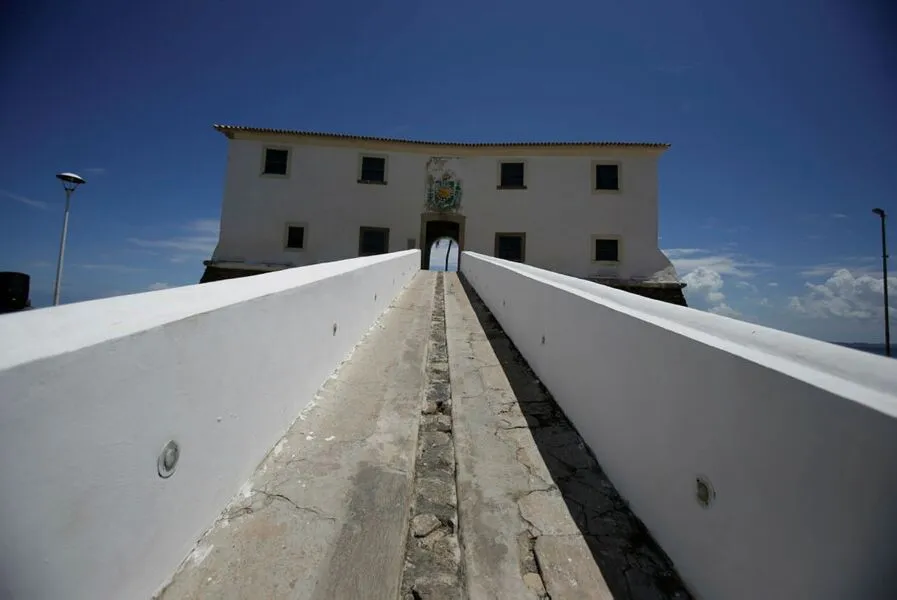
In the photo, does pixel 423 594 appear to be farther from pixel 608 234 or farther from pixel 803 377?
pixel 608 234

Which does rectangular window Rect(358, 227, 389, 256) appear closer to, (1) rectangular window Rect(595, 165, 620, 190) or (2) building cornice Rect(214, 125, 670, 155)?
(2) building cornice Rect(214, 125, 670, 155)

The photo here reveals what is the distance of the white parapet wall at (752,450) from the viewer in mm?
812

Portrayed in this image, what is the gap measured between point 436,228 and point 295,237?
6.68 meters

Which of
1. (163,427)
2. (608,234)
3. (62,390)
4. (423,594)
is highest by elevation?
(608,234)

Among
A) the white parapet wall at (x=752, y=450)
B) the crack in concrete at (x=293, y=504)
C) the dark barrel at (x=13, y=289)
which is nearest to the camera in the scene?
the white parapet wall at (x=752, y=450)

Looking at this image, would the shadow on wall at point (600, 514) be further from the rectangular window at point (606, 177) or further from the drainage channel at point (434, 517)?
the rectangular window at point (606, 177)

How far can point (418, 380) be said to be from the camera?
3230 millimetres

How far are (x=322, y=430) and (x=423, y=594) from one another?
4.03ft

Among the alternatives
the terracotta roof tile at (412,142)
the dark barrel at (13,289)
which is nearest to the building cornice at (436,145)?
the terracotta roof tile at (412,142)

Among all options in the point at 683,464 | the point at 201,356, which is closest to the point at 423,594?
the point at 683,464

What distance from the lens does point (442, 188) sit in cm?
1719

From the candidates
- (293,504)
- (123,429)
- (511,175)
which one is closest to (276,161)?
(511,175)

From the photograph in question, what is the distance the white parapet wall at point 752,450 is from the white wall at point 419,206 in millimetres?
15605

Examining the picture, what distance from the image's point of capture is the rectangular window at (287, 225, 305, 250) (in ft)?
54.5
